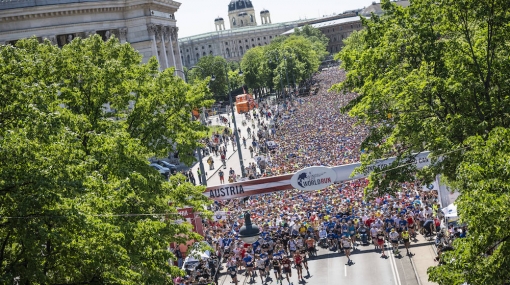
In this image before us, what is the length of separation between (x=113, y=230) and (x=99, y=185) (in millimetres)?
1136

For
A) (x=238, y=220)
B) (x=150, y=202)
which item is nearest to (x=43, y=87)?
(x=150, y=202)

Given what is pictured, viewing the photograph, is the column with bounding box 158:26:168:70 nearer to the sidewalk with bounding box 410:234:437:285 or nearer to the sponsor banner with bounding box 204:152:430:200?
the sponsor banner with bounding box 204:152:430:200

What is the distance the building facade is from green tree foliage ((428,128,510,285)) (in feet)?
178

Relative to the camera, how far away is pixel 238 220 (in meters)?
43.4

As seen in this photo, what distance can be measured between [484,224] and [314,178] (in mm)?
22591

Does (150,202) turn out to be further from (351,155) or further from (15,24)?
(15,24)

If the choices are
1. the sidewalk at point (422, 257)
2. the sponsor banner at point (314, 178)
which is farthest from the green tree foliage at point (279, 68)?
the sidewalk at point (422, 257)

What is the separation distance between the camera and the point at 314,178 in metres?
38.4

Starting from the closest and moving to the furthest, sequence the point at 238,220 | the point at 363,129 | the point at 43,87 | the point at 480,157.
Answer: the point at 480,157 < the point at 43,87 < the point at 238,220 < the point at 363,129

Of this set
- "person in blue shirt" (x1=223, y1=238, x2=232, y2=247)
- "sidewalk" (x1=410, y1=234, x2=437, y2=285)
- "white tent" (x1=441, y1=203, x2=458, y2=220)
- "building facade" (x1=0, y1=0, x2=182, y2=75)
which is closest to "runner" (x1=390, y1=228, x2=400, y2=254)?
"sidewalk" (x1=410, y1=234, x2=437, y2=285)

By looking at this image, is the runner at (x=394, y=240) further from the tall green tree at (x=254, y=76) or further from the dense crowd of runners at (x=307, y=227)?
the tall green tree at (x=254, y=76)

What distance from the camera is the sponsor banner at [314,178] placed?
38.2 metres

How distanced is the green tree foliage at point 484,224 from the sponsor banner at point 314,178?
20488 millimetres

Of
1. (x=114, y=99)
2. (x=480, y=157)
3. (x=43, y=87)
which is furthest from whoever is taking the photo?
(x=114, y=99)
